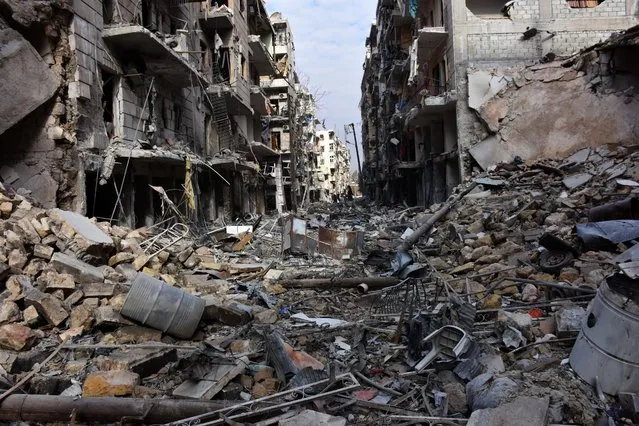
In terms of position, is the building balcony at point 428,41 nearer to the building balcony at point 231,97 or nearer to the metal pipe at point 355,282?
the building balcony at point 231,97

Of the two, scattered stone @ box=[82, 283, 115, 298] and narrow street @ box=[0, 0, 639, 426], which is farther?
scattered stone @ box=[82, 283, 115, 298]

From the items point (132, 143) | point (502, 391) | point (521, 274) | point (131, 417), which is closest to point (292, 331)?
point (131, 417)

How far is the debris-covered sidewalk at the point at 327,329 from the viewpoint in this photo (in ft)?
13.0

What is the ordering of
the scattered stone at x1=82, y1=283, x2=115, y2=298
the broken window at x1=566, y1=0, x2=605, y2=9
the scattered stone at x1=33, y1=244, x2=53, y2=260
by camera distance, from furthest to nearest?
the broken window at x1=566, y1=0, x2=605, y2=9 → the scattered stone at x1=33, y1=244, x2=53, y2=260 → the scattered stone at x1=82, y1=283, x2=115, y2=298

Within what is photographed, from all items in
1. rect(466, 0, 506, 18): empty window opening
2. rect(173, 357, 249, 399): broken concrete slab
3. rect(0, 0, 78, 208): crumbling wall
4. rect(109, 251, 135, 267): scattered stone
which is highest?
rect(466, 0, 506, 18): empty window opening

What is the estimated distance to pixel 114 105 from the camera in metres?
13.2

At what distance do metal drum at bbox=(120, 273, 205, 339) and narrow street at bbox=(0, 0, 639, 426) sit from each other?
28 mm

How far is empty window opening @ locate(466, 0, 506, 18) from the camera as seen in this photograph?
19750 mm

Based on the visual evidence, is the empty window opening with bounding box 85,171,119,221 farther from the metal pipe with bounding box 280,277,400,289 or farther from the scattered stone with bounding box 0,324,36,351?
the scattered stone with bounding box 0,324,36,351

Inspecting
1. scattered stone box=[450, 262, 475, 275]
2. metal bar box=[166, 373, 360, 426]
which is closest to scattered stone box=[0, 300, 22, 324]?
metal bar box=[166, 373, 360, 426]

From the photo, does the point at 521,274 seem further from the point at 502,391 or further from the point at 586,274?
the point at 502,391

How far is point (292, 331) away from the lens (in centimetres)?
652

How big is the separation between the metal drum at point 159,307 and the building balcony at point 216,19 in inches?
699

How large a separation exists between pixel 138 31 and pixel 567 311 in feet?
38.9
